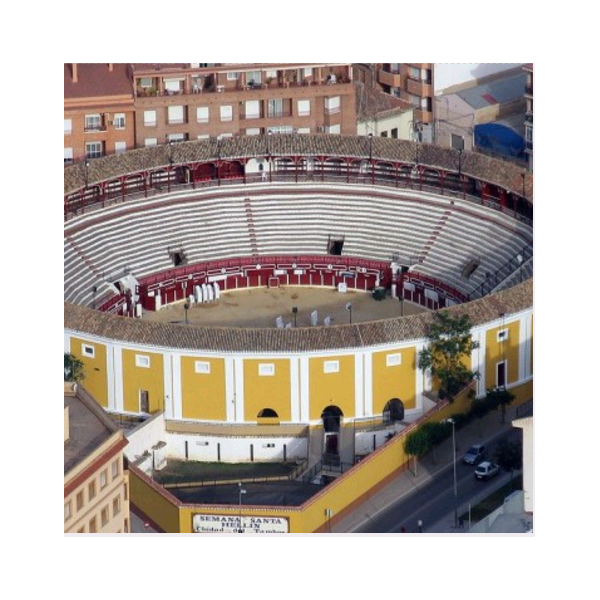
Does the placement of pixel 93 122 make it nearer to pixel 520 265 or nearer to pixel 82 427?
pixel 520 265

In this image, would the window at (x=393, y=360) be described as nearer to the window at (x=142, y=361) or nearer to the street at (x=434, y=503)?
the street at (x=434, y=503)

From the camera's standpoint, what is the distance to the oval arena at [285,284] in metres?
129

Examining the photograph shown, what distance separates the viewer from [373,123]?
162750 mm

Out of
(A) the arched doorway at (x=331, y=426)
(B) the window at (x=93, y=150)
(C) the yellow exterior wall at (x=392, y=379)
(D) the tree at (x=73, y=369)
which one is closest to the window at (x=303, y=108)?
(B) the window at (x=93, y=150)

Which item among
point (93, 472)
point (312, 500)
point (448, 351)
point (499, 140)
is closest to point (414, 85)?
point (499, 140)

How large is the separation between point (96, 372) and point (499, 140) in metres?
41.6

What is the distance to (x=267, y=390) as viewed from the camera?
424 feet

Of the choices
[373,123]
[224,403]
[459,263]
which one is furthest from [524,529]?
[373,123]

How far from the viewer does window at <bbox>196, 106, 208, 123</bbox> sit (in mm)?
156000

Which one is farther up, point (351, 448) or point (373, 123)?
point (373, 123)

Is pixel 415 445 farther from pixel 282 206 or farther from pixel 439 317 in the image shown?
pixel 282 206

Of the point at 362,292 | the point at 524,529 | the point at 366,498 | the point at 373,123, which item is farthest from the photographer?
the point at 373,123

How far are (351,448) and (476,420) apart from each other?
637 cm

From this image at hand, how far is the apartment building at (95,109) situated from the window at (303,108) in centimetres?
953
